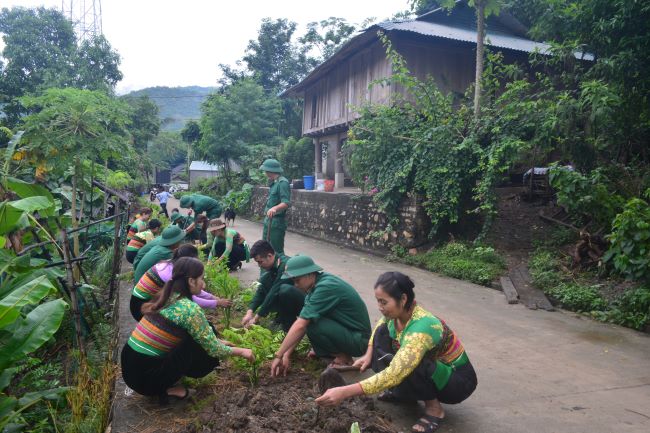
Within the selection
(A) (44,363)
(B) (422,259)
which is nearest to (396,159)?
(B) (422,259)

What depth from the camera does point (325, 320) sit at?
3883 mm

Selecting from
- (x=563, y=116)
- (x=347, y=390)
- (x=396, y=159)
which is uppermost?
(x=563, y=116)

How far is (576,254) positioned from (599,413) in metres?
4.45

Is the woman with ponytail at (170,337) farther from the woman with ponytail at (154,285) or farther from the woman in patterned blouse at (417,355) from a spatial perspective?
the woman in patterned blouse at (417,355)

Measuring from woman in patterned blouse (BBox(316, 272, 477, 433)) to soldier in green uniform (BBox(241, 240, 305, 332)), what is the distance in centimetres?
128

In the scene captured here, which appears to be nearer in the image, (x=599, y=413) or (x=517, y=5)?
(x=599, y=413)

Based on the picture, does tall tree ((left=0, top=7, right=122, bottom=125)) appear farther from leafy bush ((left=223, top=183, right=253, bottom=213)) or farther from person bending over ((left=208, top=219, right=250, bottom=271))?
person bending over ((left=208, top=219, right=250, bottom=271))

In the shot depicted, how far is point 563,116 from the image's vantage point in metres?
8.25

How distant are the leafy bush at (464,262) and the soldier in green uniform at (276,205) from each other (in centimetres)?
333

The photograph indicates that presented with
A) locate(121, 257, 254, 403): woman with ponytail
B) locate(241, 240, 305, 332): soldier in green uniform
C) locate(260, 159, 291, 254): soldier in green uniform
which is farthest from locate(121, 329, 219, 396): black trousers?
locate(260, 159, 291, 254): soldier in green uniform

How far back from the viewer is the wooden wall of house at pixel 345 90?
1445 cm

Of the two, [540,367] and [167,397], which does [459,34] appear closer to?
[540,367]

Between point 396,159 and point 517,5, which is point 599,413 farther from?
point 517,5

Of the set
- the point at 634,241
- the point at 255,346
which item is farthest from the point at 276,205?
the point at 634,241
